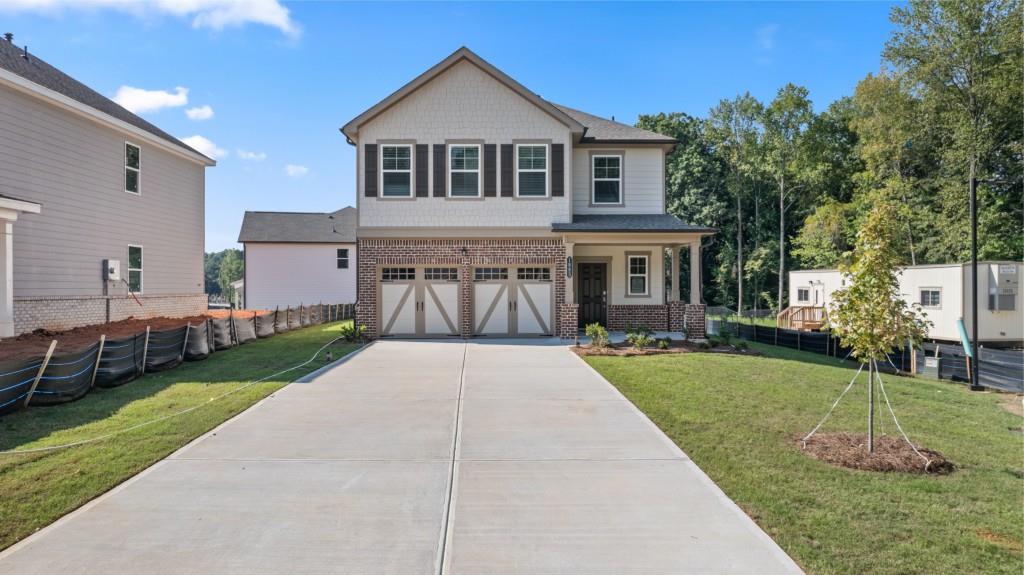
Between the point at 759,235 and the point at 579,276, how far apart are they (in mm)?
29241

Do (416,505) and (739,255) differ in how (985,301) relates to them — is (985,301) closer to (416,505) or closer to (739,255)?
(739,255)

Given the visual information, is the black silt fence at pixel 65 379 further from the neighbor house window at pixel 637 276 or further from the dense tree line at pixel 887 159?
the dense tree line at pixel 887 159

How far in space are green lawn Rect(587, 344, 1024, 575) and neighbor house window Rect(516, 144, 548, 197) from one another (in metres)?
8.01

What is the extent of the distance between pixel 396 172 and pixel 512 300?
5553 mm

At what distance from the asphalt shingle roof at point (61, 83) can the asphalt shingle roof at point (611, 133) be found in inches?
592

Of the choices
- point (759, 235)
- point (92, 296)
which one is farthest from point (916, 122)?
point (92, 296)

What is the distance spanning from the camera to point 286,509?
14.7 feet

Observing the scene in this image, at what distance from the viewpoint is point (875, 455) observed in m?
5.81

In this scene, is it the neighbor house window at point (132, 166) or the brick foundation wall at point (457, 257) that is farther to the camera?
the neighbor house window at point (132, 166)

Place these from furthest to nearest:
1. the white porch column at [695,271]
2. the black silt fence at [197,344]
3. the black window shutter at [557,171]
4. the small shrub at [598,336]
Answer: the black window shutter at [557,171] → the white porch column at [695,271] → the small shrub at [598,336] → the black silt fence at [197,344]

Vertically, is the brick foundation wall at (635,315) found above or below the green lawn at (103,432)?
above

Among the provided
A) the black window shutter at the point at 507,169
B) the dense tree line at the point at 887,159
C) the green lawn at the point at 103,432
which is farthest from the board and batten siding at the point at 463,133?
the dense tree line at the point at 887,159

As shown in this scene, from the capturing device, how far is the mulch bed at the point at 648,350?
13516 millimetres

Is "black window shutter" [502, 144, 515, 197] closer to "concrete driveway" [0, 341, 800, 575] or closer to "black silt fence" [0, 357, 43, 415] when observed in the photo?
"concrete driveway" [0, 341, 800, 575]
